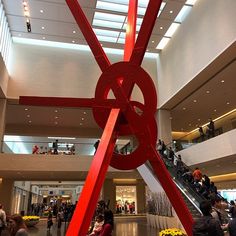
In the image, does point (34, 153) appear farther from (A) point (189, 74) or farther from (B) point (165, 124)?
(A) point (189, 74)

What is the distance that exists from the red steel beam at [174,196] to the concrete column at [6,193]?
2117cm

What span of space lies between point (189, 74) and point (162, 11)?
4.24m

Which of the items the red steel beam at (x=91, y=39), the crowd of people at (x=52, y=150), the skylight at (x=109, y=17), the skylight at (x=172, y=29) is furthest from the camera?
the crowd of people at (x=52, y=150)

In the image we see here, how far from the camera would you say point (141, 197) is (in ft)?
96.5

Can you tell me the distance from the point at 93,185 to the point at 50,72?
18511 mm

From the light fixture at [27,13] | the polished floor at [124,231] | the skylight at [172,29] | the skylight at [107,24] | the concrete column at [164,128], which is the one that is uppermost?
the skylight at [172,29]

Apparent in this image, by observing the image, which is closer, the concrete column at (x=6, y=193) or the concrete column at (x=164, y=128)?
the concrete column at (x=164, y=128)

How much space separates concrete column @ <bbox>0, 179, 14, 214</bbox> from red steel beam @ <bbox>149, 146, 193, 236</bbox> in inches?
834

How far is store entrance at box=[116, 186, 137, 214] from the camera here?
29.0 metres

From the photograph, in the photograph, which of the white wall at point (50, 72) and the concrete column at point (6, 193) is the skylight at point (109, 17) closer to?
the white wall at point (50, 72)

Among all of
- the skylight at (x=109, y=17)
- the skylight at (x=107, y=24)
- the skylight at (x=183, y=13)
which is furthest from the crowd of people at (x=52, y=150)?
the skylight at (x=183, y=13)

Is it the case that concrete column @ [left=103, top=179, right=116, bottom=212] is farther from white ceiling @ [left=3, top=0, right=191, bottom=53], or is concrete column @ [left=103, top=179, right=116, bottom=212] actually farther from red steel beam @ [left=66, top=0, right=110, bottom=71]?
red steel beam @ [left=66, top=0, right=110, bottom=71]

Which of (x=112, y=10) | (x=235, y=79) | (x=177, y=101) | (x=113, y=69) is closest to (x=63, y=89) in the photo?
(x=112, y=10)

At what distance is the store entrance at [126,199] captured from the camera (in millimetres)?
29000
